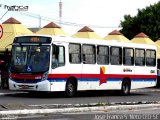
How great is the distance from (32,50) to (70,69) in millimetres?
2075

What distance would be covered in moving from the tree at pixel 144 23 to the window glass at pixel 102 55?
3879cm

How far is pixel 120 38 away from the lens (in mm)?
46219

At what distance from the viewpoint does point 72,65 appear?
86.5 feet

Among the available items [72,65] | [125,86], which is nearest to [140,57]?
[125,86]

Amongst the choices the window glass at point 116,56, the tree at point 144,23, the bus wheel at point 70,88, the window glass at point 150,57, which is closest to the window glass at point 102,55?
the window glass at point 116,56

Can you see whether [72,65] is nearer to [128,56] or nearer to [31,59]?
[31,59]

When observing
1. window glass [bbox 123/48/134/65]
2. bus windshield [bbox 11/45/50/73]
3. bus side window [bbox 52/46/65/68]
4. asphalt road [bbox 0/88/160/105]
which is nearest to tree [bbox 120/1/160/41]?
asphalt road [bbox 0/88/160/105]

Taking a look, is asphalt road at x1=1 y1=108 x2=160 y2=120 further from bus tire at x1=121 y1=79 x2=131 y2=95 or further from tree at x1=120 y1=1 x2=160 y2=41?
tree at x1=120 y1=1 x2=160 y2=41

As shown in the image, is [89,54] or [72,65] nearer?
[72,65]

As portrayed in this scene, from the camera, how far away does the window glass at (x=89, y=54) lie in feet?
89.7

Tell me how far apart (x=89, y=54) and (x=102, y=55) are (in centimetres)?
122

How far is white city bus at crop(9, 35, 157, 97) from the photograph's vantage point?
82.2 ft

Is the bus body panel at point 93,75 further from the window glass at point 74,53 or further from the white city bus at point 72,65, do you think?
the window glass at point 74,53

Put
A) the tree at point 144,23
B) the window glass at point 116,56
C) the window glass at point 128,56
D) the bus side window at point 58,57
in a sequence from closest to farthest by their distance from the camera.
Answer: the bus side window at point 58,57 → the window glass at point 116,56 → the window glass at point 128,56 → the tree at point 144,23
